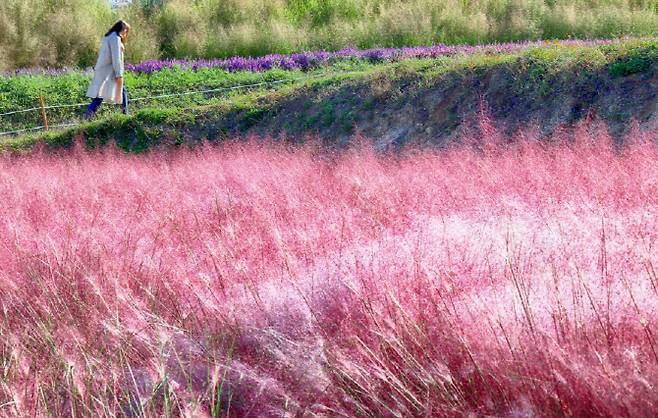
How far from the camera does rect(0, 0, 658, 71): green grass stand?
65.6 feet

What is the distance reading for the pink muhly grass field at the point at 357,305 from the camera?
2498 mm

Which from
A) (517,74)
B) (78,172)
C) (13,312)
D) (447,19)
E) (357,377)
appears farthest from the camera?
(447,19)

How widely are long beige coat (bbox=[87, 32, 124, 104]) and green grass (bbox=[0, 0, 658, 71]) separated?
332 inches

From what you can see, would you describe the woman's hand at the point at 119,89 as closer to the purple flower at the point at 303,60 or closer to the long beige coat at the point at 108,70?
the long beige coat at the point at 108,70

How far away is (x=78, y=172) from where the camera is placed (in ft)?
31.2

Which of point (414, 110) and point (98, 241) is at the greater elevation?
point (98, 241)

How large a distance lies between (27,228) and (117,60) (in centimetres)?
902

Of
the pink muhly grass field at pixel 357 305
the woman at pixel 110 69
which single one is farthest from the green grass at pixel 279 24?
the pink muhly grass field at pixel 357 305

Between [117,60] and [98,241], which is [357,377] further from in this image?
[117,60]

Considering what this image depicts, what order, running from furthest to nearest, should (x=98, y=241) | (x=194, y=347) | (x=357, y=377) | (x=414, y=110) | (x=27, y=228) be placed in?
(x=414, y=110) < (x=27, y=228) < (x=98, y=241) < (x=194, y=347) < (x=357, y=377)

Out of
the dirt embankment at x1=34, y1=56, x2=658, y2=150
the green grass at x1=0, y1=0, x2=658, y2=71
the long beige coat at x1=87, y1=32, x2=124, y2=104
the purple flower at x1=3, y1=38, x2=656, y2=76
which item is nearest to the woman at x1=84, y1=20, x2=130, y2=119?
the long beige coat at x1=87, y1=32, x2=124, y2=104

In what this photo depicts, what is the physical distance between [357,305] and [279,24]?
20966 mm

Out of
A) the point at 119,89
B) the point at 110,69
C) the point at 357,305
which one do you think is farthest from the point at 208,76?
the point at 357,305

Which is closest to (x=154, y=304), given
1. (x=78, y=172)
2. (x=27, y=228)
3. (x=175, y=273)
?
(x=175, y=273)
